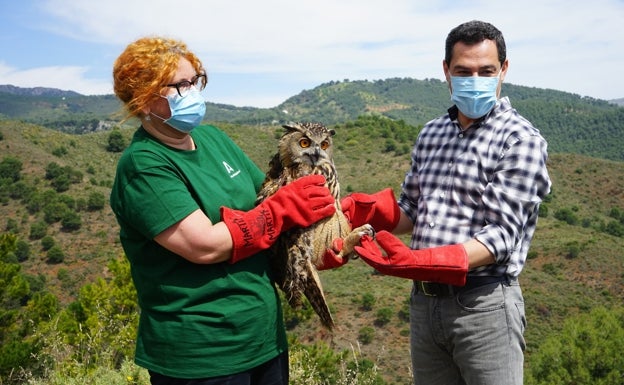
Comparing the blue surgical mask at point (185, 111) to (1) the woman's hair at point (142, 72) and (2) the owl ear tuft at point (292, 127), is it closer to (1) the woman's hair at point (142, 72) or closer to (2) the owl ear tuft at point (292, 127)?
(1) the woman's hair at point (142, 72)

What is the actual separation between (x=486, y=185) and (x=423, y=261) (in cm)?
54

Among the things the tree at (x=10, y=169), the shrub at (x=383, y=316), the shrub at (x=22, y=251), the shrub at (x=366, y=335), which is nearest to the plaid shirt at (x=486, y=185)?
the shrub at (x=366, y=335)

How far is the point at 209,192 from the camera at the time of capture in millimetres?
2551

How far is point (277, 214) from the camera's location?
264cm

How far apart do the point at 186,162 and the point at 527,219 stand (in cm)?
178

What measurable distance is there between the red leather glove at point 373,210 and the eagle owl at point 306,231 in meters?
0.25

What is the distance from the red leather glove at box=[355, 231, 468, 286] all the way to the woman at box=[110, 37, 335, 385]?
47 cm

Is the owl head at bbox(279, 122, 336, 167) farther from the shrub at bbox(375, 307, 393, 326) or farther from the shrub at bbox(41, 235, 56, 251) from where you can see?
the shrub at bbox(41, 235, 56, 251)

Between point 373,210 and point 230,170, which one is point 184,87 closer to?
point 230,170

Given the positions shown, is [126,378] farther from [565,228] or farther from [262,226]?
[565,228]

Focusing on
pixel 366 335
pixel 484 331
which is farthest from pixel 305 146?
pixel 366 335

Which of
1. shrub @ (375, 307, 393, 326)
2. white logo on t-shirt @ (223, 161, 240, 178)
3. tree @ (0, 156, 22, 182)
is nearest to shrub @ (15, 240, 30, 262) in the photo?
tree @ (0, 156, 22, 182)

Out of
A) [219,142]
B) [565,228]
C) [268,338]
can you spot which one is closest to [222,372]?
[268,338]

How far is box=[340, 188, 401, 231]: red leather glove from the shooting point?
331 centimetres
